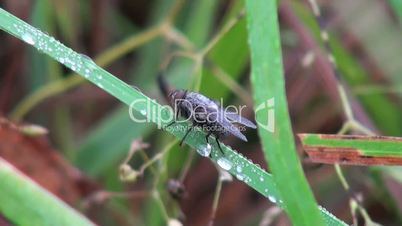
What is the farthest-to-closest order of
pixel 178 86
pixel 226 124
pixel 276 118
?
pixel 178 86
pixel 226 124
pixel 276 118

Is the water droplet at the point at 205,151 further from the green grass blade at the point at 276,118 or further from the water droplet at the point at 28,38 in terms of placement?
the water droplet at the point at 28,38

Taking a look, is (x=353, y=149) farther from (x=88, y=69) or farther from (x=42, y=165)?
(x=42, y=165)

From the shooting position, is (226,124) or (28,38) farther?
(226,124)

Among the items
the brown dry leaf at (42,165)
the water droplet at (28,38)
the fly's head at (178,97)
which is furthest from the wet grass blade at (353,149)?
the brown dry leaf at (42,165)

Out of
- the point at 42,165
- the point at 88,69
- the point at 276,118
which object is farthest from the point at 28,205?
the point at 42,165

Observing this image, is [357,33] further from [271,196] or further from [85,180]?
[271,196]

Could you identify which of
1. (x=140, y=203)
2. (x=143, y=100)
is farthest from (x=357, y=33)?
(x=143, y=100)

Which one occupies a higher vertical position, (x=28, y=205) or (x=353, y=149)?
(x=28, y=205)
